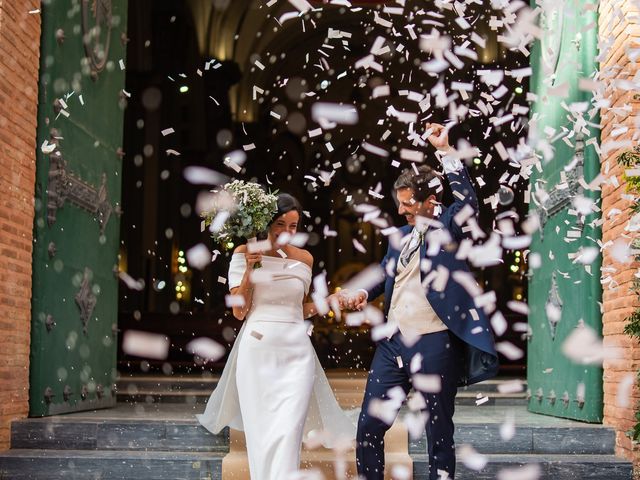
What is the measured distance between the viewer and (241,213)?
15.0 feet

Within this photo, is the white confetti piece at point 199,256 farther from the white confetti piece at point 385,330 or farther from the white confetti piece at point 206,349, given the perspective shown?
the white confetti piece at point 385,330

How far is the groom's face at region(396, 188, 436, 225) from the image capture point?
173 inches

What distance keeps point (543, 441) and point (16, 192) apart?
147 inches

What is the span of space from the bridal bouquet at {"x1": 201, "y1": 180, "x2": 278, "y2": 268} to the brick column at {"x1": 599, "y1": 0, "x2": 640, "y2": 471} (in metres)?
2.14

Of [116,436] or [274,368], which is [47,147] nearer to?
[116,436]

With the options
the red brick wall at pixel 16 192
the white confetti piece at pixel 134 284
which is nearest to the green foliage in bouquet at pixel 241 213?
the red brick wall at pixel 16 192

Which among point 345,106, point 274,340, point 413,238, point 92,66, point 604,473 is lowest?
point 604,473

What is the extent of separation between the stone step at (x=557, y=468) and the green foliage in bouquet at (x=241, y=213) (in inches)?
73.6

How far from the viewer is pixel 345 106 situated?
18906mm

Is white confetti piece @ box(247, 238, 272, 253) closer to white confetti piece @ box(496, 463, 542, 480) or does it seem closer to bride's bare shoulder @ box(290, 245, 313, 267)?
bride's bare shoulder @ box(290, 245, 313, 267)

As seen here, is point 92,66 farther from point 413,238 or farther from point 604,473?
point 604,473

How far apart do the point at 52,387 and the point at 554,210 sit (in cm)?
376

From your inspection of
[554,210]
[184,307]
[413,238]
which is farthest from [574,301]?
[184,307]

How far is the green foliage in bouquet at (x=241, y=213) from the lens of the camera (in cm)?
459
